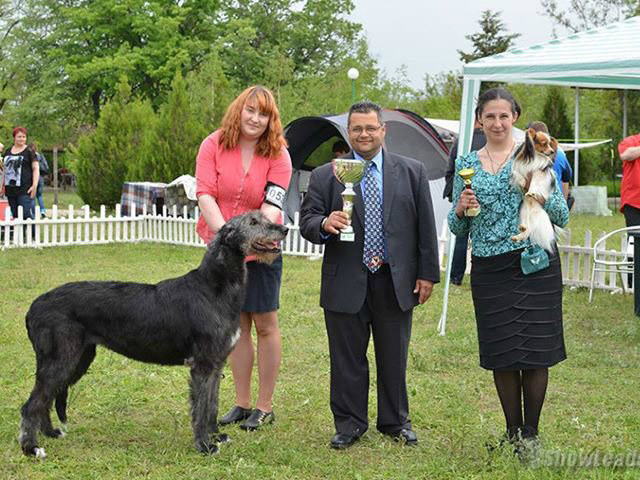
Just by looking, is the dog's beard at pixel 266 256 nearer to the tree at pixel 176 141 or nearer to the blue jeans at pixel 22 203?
the blue jeans at pixel 22 203

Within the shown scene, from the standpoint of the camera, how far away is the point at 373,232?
4.63 meters

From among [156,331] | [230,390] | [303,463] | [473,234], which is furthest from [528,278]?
[230,390]

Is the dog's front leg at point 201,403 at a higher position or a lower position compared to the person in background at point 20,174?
lower

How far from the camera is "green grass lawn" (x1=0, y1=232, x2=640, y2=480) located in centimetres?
433

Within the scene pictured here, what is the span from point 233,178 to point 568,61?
14.0 feet

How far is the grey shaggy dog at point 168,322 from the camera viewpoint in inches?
178

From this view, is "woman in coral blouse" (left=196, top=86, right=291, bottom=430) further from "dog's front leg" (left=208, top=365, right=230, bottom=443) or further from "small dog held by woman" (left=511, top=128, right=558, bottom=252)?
"small dog held by woman" (left=511, top=128, right=558, bottom=252)

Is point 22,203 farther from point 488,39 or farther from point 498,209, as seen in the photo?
point 488,39

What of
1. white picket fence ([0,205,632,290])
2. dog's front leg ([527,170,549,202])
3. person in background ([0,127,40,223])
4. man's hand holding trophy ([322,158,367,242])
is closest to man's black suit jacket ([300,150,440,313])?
man's hand holding trophy ([322,158,367,242])

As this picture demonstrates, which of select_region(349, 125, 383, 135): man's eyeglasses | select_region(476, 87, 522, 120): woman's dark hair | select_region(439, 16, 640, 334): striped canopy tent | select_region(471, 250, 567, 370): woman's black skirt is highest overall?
select_region(439, 16, 640, 334): striped canopy tent

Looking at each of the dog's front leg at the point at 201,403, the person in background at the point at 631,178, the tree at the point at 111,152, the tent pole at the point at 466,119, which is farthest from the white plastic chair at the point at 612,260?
the tree at the point at 111,152

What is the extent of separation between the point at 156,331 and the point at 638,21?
7082 millimetres

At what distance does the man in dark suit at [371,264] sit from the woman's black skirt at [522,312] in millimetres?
478

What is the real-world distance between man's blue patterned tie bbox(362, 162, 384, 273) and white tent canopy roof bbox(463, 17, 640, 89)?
3617 millimetres
